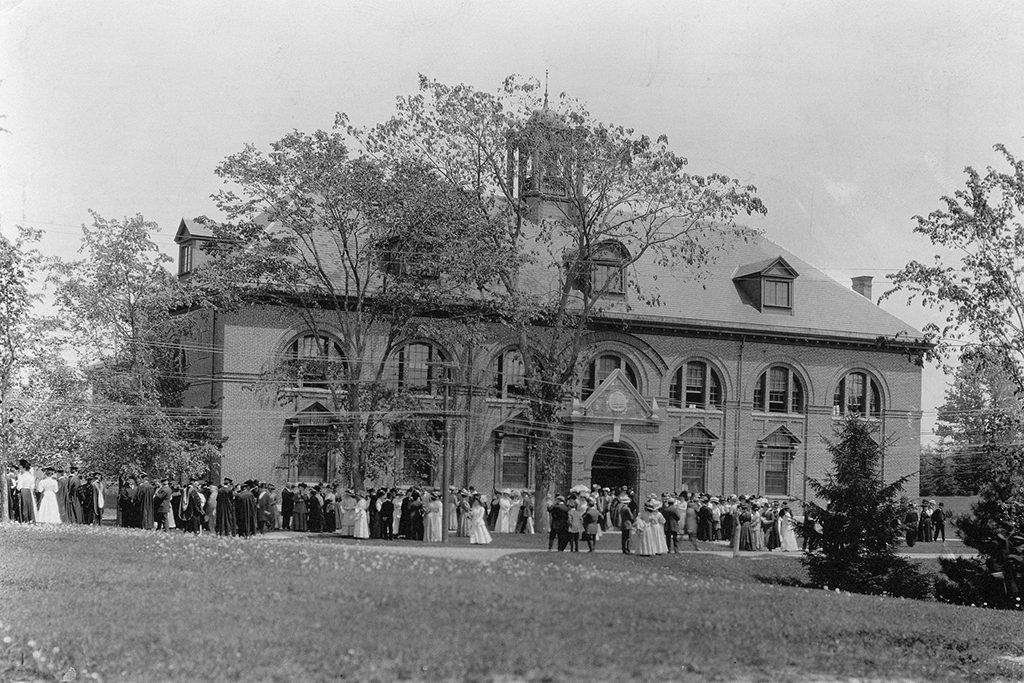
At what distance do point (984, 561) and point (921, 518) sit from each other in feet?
60.0

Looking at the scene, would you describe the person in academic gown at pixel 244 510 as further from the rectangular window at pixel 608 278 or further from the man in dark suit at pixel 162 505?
the rectangular window at pixel 608 278

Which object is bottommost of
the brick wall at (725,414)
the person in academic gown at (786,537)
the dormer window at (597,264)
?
the person in academic gown at (786,537)

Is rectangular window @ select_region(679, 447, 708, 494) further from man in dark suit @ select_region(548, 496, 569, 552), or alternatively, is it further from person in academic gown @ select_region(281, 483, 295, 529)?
man in dark suit @ select_region(548, 496, 569, 552)

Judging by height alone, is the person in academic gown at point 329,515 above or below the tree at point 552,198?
below

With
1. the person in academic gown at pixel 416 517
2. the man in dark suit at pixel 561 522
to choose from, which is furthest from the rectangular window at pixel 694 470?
the man in dark suit at pixel 561 522

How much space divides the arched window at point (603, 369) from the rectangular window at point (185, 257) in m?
15.0

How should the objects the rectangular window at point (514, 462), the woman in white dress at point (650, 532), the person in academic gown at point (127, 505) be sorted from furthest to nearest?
the rectangular window at point (514, 462) < the person in academic gown at point (127, 505) < the woman in white dress at point (650, 532)

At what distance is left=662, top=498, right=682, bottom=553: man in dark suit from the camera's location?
2597 centimetres

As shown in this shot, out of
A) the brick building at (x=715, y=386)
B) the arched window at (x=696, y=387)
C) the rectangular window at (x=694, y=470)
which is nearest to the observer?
the brick building at (x=715, y=386)

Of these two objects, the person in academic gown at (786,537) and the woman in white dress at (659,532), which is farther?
the person in academic gown at (786,537)

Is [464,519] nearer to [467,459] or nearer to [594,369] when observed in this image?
[467,459]

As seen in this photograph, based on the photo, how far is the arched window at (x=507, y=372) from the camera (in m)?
→ 39.5

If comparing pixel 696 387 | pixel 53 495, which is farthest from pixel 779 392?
pixel 53 495

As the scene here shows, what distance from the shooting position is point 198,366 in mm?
37500
